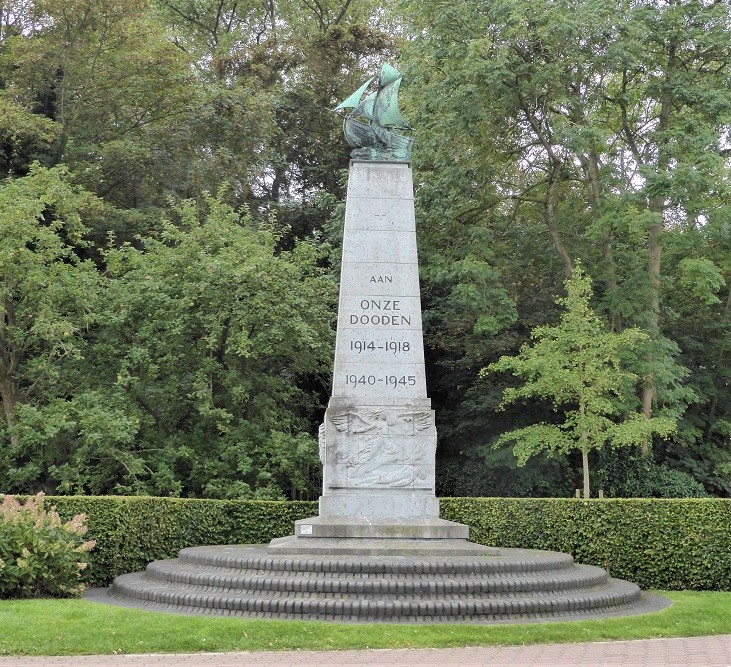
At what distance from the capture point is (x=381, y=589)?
1250 centimetres

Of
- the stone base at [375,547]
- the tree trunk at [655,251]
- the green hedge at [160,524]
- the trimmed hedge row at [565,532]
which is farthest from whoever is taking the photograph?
the tree trunk at [655,251]

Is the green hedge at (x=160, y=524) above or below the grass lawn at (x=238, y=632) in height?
above

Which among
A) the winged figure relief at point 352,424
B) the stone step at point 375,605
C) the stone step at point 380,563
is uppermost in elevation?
the winged figure relief at point 352,424

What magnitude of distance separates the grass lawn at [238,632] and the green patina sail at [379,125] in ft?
27.6

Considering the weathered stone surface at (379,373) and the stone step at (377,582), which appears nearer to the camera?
the stone step at (377,582)

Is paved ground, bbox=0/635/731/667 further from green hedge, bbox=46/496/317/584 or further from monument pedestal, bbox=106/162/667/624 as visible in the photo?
green hedge, bbox=46/496/317/584

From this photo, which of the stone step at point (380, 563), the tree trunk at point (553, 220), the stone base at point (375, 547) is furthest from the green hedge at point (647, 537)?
the tree trunk at point (553, 220)

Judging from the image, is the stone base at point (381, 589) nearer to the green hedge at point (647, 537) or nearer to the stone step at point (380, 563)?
the stone step at point (380, 563)

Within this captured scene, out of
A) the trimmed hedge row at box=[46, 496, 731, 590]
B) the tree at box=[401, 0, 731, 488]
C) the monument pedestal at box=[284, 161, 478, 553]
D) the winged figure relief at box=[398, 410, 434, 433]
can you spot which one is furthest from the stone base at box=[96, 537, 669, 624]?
the tree at box=[401, 0, 731, 488]

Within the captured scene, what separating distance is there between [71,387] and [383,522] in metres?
9.94

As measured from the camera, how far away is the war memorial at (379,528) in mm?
12508

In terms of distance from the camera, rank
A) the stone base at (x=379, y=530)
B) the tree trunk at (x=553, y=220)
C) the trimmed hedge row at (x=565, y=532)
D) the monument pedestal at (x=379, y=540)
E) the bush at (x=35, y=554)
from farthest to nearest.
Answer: the tree trunk at (x=553, y=220) < the trimmed hedge row at (x=565, y=532) < the stone base at (x=379, y=530) < the bush at (x=35, y=554) < the monument pedestal at (x=379, y=540)

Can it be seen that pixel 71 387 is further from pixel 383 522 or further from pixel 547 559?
pixel 547 559

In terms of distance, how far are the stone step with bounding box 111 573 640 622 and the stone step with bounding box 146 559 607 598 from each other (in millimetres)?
125
